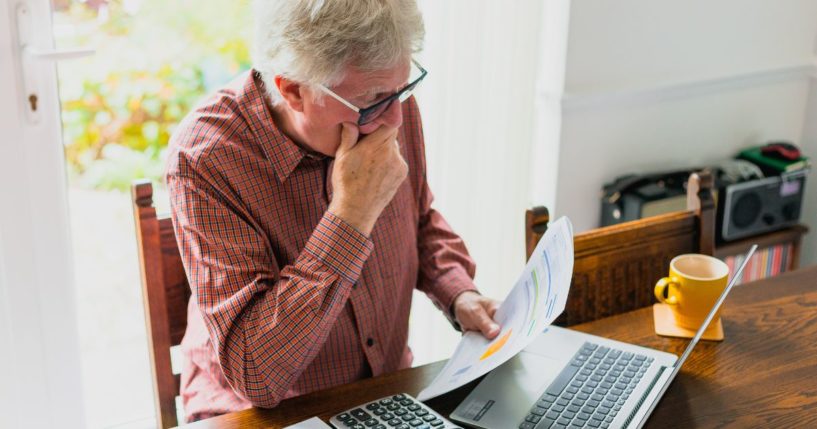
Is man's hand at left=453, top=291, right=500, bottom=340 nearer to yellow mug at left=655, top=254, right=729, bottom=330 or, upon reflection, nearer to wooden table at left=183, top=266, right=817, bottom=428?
wooden table at left=183, top=266, right=817, bottom=428

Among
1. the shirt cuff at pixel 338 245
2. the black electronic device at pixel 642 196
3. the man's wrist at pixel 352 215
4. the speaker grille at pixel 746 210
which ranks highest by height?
the man's wrist at pixel 352 215

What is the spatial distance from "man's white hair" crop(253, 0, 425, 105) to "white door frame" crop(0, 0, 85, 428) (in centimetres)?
76

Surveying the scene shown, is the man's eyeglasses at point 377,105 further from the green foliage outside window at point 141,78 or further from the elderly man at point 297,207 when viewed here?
the green foliage outside window at point 141,78

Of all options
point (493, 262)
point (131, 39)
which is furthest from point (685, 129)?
point (131, 39)

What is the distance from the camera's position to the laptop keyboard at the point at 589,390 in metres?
1.16

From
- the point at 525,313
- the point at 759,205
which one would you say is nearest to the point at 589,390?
the point at 525,313

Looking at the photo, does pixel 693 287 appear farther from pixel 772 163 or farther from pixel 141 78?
pixel 141 78

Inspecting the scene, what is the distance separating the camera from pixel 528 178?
7.85 ft

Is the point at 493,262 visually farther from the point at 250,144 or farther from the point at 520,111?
the point at 250,144

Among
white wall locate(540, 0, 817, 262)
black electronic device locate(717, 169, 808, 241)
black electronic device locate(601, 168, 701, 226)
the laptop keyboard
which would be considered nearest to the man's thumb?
the laptop keyboard

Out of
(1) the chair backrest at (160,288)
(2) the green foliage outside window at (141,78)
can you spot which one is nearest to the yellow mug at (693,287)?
(1) the chair backrest at (160,288)

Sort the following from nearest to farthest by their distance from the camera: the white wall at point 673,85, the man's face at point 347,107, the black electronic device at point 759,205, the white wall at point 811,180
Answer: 1. the man's face at point 347,107
2. the white wall at point 673,85
3. the black electronic device at point 759,205
4. the white wall at point 811,180

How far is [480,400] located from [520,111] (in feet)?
4.02

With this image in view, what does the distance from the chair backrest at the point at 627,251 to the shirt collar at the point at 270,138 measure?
424mm
